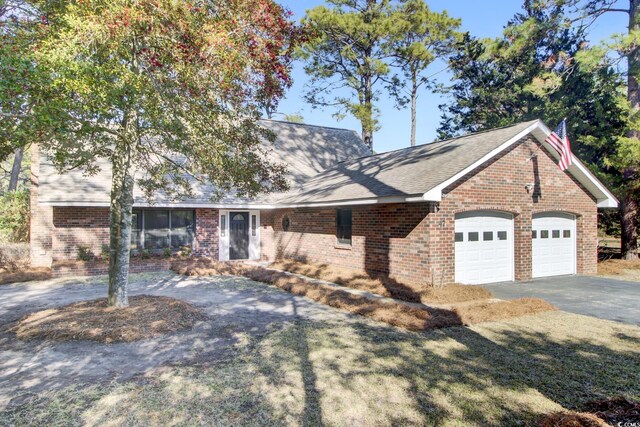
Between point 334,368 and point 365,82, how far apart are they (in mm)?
26631

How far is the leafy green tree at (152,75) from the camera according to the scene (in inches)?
216

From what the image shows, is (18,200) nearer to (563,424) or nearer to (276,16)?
(276,16)

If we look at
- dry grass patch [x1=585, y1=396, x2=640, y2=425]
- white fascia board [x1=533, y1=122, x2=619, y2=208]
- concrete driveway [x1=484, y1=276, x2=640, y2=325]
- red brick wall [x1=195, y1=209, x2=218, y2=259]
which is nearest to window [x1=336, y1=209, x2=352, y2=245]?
concrete driveway [x1=484, y1=276, x2=640, y2=325]

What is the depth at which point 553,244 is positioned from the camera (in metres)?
13.7

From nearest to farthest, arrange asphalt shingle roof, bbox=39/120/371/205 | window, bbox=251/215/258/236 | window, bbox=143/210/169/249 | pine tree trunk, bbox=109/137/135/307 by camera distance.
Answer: pine tree trunk, bbox=109/137/135/307
asphalt shingle roof, bbox=39/120/371/205
window, bbox=143/210/169/249
window, bbox=251/215/258/236

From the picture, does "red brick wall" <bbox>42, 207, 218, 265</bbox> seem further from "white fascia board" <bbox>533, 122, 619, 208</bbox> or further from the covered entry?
"white fascia board" <bbox>533, 122, 619, 208</bbox>

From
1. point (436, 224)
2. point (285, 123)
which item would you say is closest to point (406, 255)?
point (436, 224)

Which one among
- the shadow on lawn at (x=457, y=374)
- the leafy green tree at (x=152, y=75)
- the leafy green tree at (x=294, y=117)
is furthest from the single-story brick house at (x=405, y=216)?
the leafy green tree at (x=294, y=117)

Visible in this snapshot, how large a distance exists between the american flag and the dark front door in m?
11.9

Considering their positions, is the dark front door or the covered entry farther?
the dark front door

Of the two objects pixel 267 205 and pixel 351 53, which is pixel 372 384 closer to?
pixel 267 205

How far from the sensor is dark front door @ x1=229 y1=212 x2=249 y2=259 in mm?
17125

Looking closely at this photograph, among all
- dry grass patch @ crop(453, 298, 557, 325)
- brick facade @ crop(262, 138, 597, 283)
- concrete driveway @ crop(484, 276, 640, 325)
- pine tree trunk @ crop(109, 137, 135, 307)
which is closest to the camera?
dry grass patch @ crop(453, 298, 557, 325)

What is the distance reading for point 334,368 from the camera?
17.4 ft
